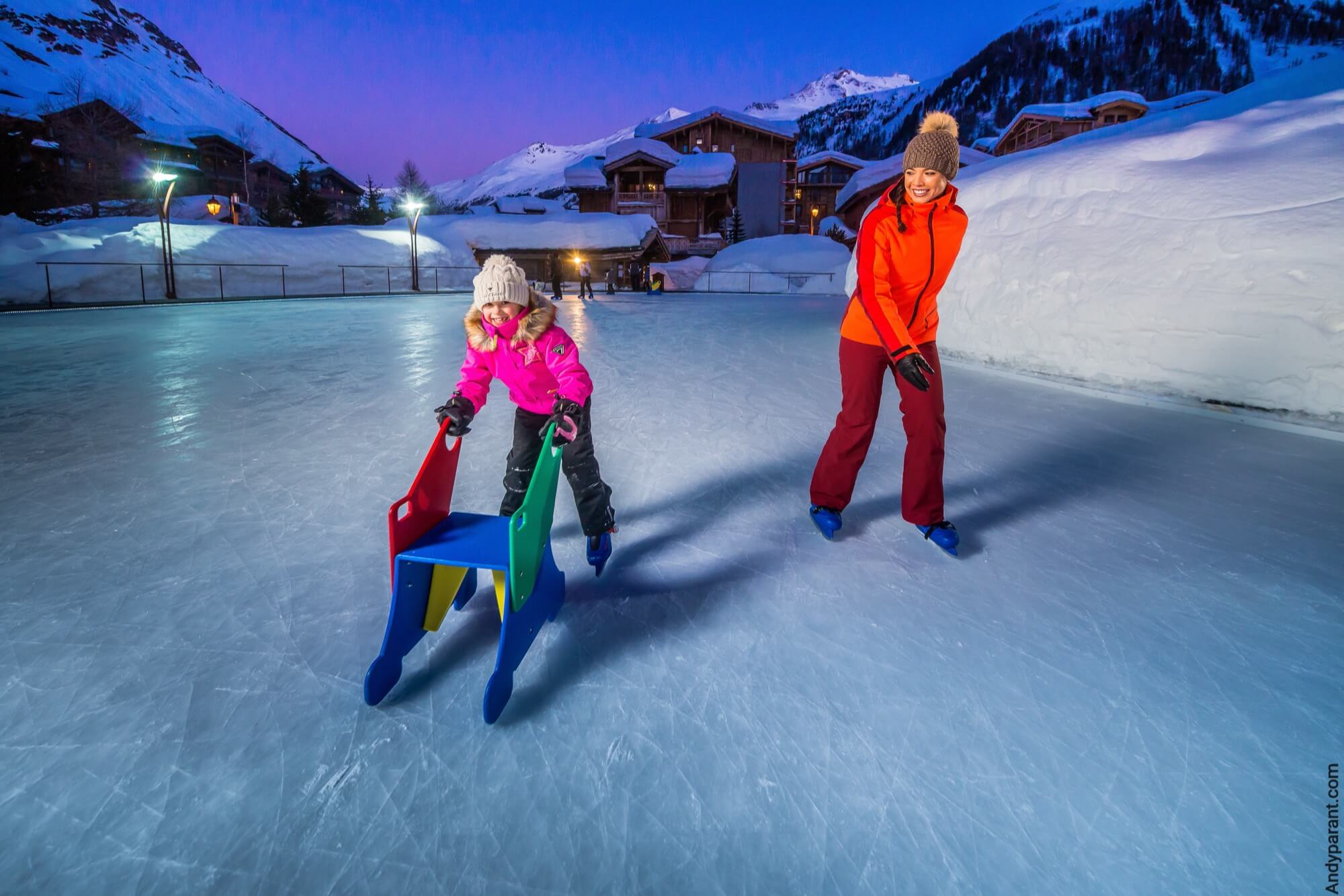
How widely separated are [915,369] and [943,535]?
636 mm

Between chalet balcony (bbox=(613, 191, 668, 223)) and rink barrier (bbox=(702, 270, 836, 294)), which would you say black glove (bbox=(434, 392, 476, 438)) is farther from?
A: chalet balcony (bbox=(613, 191, 668, 223))

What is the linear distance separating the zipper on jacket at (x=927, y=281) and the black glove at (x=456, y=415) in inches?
57.3

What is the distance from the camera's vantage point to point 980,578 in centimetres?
202

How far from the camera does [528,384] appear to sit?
2.00 m

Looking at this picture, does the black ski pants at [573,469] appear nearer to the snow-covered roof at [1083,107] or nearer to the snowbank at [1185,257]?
the snowbank at [1185,257]

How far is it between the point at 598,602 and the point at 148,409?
155 inches

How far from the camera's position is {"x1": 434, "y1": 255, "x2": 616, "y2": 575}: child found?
1.77m

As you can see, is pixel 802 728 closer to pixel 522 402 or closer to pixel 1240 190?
pixel 522 402

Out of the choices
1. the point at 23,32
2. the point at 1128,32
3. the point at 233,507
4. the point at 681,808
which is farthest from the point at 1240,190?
the point at 23,32

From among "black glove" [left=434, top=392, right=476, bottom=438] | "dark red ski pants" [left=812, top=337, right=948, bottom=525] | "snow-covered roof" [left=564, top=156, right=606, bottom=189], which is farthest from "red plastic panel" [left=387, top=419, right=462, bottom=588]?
"snow-covered roof" [left=564, top=156, right=606, bottom=189]

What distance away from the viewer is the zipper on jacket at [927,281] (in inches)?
79.2

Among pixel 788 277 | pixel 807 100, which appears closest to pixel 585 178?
pixel 788 277

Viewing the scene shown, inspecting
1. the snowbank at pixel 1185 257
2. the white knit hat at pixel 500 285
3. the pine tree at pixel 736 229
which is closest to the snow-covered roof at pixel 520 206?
the pine tree at pixel 736 229

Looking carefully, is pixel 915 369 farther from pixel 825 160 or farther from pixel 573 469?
pixel 825 160
